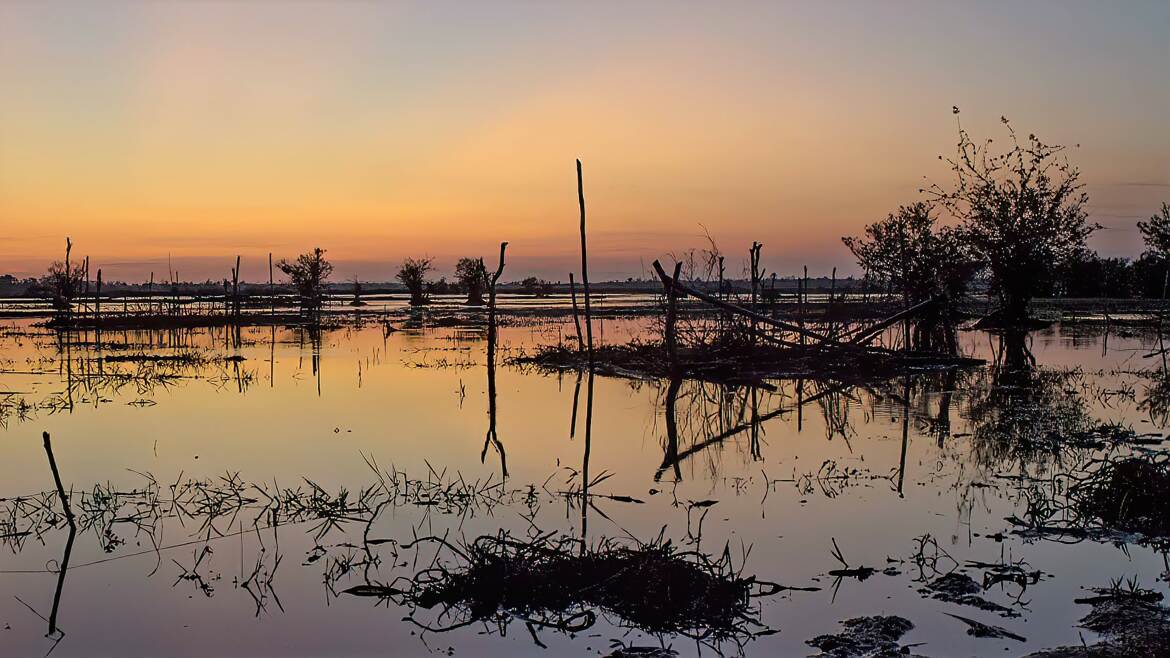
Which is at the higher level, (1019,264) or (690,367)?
(1019,264)

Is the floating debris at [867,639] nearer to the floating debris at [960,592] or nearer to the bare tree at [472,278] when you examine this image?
the floating debris at [960,592]

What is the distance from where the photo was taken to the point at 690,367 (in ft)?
54.6

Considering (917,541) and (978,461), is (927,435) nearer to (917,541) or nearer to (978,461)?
(978,461)

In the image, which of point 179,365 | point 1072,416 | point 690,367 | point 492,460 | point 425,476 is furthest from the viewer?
A: point 179,365

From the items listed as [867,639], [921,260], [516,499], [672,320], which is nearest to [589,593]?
[867,639]

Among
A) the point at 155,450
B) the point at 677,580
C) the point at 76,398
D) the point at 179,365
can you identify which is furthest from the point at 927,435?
the point at 179,365

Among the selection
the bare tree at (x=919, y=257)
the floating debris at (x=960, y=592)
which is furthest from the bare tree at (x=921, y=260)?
the floating debris at (x=960, y=592)

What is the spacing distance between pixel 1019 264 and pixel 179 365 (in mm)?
23825

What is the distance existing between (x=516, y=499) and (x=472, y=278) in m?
56.8

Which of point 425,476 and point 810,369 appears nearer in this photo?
point 425,476

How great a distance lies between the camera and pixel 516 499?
7.29 metres

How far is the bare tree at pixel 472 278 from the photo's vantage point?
199 ft

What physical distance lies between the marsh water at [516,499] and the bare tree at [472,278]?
140ft

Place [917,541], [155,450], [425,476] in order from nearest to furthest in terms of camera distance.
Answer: [917,541] < [425,476] < [155,450]
